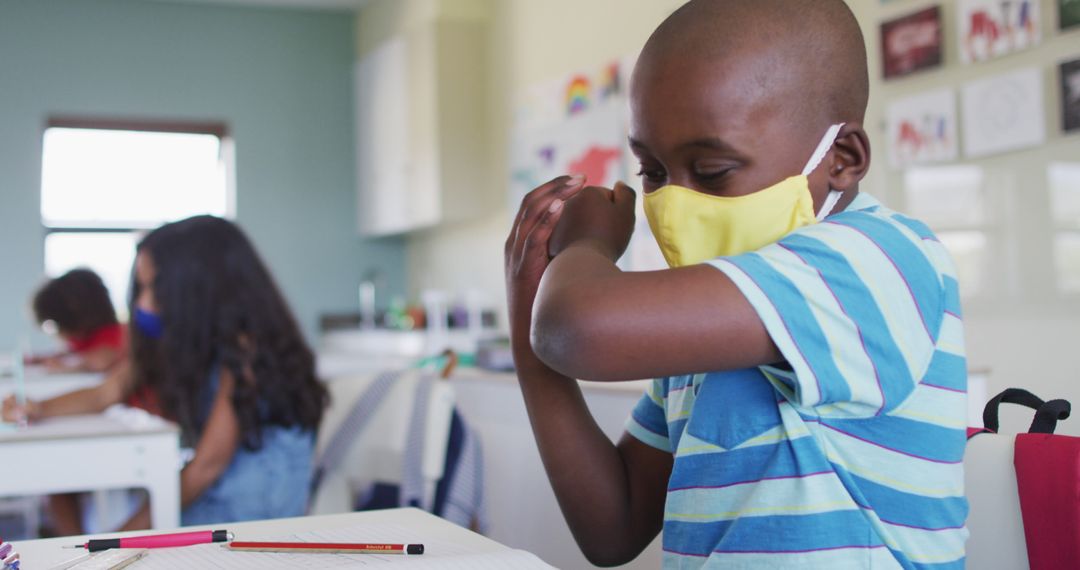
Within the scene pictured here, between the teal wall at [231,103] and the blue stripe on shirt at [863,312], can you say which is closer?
the blue stripe on shirt at [863,312]

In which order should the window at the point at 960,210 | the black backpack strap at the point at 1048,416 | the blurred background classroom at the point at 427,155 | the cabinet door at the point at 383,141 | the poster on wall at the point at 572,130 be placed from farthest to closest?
1. the cabinet door at the point at 383,141
2. the poster on wall at the point at 572,130
3. the window at the point at 960,210
4. the blurred background classroom at the point at 427,155
5. the black backpack strap at the point at 1048,416

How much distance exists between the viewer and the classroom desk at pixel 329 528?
0.85m

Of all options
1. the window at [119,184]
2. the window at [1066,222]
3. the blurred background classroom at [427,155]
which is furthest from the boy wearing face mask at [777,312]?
the window at [119,184]

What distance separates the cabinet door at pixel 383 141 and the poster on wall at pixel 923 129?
3456mm

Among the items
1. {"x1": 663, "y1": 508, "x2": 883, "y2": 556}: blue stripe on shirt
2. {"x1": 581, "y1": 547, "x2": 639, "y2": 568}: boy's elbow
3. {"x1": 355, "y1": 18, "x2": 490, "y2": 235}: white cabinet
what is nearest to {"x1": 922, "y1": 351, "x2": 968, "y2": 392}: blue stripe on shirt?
{"x1": 663, "y1": 508, "x2": 883, "y2": 556}: blue stripe on shirt

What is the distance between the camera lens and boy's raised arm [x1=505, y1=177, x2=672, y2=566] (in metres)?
0.90

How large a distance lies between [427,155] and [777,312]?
17.5 ft

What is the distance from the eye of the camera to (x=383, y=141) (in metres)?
6.56

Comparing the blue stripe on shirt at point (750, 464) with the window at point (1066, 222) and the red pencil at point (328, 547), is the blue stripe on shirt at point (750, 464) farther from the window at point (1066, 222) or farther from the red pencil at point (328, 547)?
the window at point (1066, 222)

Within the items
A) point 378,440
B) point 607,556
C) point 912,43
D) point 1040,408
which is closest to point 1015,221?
Result: point 912,43

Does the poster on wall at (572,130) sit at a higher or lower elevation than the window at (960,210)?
higher

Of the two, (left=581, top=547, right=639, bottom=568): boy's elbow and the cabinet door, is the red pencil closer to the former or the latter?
(left=581, top=547, right=639, bottom=568): boy's elbow

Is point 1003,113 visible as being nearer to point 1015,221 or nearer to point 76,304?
point 1015,221

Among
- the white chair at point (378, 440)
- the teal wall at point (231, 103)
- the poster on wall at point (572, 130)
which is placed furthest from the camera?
the teal wall at point (231, 103)
